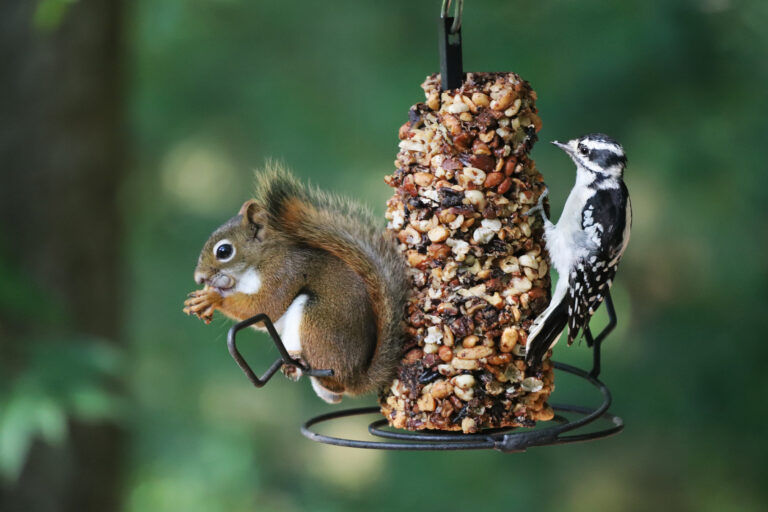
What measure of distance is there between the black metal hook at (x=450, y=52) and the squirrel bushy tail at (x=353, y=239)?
33 centimetres

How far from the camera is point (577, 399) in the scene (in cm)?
394

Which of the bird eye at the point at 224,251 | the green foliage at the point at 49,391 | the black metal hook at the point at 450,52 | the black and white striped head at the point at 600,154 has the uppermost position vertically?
the black metal hook at the point at 450,52

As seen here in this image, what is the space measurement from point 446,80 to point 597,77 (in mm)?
1926

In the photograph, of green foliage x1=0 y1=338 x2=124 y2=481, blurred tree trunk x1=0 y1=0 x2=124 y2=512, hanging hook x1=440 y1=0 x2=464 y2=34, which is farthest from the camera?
blurred tree trunk x1=0 y1=0 x2=124 y2=512

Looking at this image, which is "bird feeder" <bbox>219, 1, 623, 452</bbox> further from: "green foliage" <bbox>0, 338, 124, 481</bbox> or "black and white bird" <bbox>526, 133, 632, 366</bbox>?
"green foliage" <bbox>0, 338, 124, 481</bbox>

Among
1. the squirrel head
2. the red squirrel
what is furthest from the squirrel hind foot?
the squirrel head

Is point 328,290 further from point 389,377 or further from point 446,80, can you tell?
point 446,80

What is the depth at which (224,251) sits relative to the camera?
1828 mm

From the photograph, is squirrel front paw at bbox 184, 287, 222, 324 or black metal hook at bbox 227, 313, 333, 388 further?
squirrel front paw at bbox 184, 287, 222, 324

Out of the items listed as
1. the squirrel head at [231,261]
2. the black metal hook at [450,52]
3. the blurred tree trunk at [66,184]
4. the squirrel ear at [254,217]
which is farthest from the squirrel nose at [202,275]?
the blurred tree trunk at [66,184]

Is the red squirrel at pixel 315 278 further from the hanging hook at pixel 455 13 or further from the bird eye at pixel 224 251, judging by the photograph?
the hanging hook at pixel 455 13

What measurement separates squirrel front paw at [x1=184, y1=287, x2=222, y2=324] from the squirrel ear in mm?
155

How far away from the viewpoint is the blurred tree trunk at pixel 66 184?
→ 3805 mm

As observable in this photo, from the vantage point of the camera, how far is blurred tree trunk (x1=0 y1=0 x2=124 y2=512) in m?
3.80
